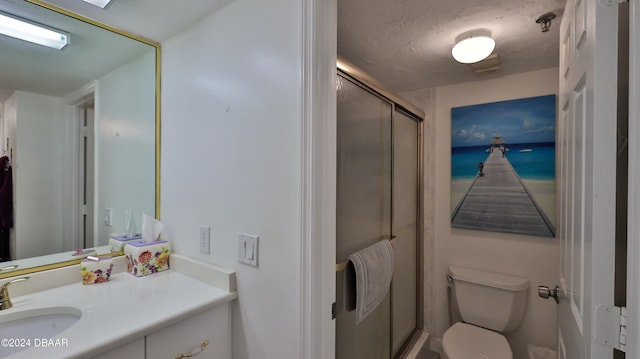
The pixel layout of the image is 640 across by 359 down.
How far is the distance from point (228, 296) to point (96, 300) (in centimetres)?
50

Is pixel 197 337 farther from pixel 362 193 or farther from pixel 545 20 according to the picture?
pixel 545 20

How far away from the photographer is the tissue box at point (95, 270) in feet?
3.87

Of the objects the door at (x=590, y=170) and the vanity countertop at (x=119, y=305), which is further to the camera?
the vanity countertop at (x=119, y=305)

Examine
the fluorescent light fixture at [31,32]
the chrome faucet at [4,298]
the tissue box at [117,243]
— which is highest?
the fluorescent light fixture at [31,32]

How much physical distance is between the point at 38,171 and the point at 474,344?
2.55m

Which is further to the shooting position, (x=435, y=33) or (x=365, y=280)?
(x=435, y=33)

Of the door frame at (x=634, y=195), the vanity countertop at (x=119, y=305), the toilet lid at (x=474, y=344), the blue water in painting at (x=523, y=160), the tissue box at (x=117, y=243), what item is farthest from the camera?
the blue water in painting at (x=523, y=160)

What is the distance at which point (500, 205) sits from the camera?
1944mm

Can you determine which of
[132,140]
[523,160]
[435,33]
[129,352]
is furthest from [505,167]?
[132,140]

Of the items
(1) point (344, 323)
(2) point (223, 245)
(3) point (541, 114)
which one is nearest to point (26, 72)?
(2) point (223, 245)

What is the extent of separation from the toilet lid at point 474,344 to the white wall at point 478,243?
33 centimetres

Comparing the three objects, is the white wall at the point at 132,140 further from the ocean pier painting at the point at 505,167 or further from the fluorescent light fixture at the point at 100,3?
the ocean pier painting at the point at 505,167

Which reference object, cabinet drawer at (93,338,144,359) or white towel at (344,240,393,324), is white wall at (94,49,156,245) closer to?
cabinet drawer at (93,338,144,359)

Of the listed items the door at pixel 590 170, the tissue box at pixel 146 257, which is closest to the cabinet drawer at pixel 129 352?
the tissue box at pixel 146 257
